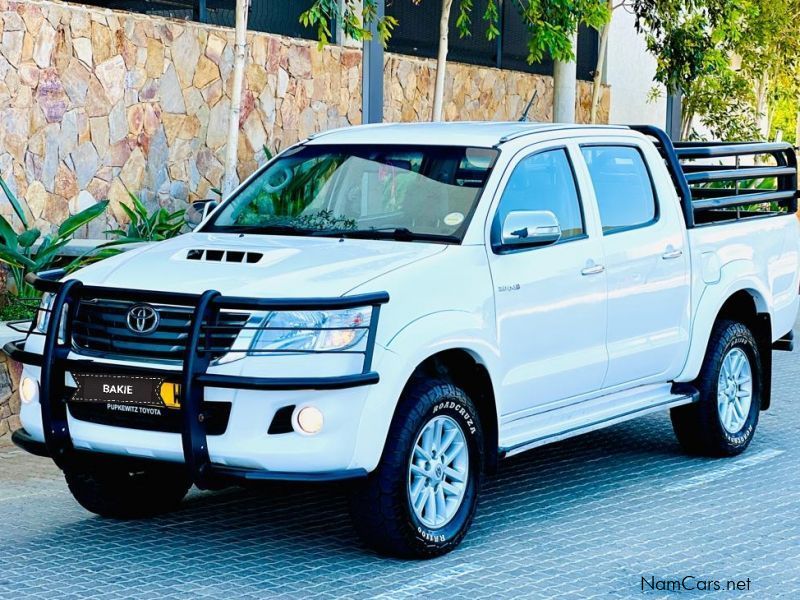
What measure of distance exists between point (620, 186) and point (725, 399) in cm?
167

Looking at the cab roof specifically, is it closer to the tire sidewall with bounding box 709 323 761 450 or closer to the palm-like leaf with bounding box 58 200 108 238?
the tire sidewall with bounding box 709 323 761 450

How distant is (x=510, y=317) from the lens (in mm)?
6957

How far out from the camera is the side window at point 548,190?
24.1ft

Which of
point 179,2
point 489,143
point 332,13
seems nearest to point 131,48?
point 179,2

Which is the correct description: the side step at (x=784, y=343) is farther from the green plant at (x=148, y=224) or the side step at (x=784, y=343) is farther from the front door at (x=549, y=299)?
the green plant at (x=148, y=224)

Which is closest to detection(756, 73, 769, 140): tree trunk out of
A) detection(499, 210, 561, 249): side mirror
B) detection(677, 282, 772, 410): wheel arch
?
detection(677, 282, 772, 410): wheel arch

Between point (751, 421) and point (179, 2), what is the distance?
6955 mm

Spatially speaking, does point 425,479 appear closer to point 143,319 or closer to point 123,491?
point 143,319

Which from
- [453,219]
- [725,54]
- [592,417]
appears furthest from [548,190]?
[725,54]

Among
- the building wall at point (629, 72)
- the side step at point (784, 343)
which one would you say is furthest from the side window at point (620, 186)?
the building wall at point (629, 72)

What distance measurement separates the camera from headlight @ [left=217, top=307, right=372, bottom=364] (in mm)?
6043

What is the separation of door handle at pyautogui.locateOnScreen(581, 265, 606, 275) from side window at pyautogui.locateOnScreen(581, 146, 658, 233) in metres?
0.31

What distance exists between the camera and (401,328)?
20.6ft

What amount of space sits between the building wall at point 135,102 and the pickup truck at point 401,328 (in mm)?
4110
